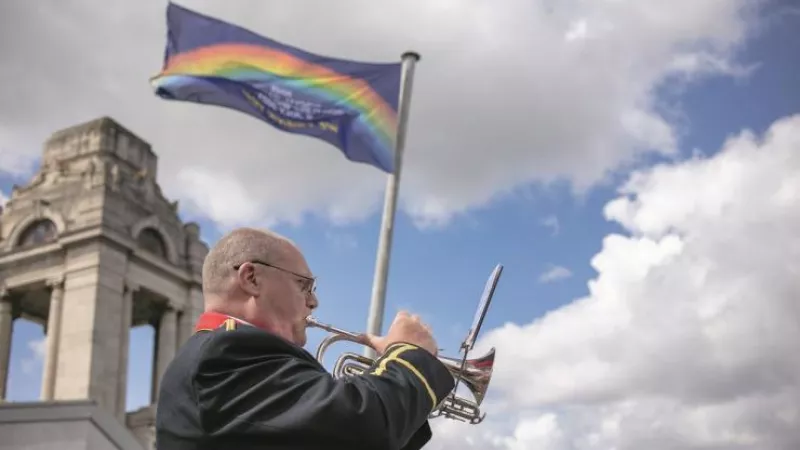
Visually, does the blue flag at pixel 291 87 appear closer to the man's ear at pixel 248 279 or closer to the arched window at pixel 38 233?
the man's ear at pixel 248 279

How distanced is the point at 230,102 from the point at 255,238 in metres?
Answer: 13.1

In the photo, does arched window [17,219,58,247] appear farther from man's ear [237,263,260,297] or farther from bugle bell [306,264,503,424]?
man's ear [237,263,260,297]

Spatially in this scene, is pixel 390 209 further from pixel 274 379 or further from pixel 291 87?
pixel 274 379

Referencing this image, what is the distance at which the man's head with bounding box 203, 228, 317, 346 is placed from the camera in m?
3.62

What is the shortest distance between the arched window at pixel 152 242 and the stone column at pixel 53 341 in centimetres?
381

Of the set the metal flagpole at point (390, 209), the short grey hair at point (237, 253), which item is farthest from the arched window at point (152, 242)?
the short grey hair at point (237, 253)

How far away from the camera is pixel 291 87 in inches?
650

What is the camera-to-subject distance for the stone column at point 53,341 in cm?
3189

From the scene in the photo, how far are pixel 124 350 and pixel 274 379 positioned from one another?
106ft

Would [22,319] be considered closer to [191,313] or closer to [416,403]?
[191,313]

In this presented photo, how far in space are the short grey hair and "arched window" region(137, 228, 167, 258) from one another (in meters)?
33.7

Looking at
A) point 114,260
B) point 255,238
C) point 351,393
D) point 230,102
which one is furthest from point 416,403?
point 114,260

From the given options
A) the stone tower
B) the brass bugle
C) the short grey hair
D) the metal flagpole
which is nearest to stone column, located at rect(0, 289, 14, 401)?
the stone tower

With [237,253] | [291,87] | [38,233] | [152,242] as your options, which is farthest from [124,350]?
[237,253]
